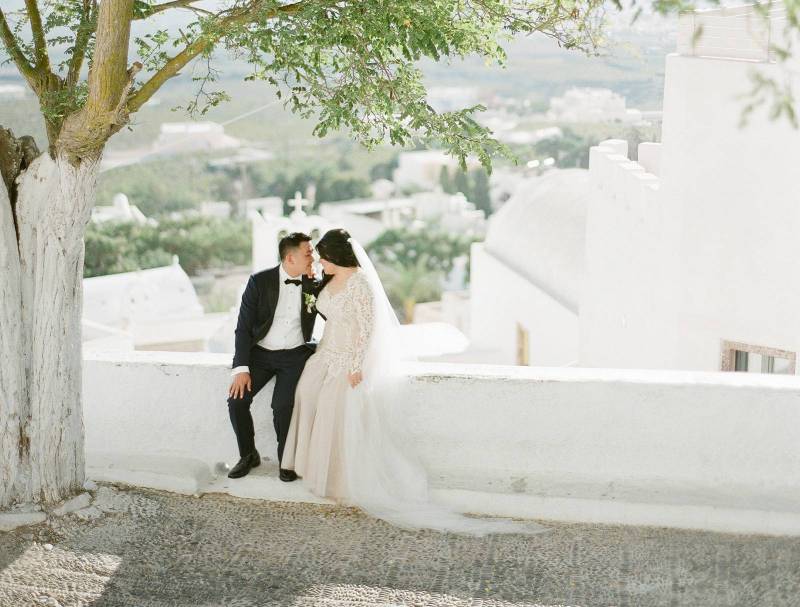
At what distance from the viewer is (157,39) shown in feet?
16.9

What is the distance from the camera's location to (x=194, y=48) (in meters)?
4.88

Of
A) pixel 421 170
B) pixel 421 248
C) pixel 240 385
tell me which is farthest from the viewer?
pixel 421 170

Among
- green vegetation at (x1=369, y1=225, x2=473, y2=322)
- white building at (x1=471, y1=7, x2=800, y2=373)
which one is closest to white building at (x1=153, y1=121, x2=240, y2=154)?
Answer: green vegetation at (x1=369, y1=225, x2=473, y2=322)

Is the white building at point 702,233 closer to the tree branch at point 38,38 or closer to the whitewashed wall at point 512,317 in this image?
the whitewashed wall at point 512,317

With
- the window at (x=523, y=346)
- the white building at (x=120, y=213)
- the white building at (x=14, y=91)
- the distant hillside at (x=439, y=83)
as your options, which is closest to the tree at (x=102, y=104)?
the window at (x=523, y=346)

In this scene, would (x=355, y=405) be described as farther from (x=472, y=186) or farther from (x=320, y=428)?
(x=472, y=186)

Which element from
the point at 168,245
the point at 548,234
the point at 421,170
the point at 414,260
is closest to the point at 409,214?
the point at 414,260

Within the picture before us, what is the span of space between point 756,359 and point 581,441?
815 cm

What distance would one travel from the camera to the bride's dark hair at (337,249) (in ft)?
17.5

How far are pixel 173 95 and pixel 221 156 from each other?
5.58 meters

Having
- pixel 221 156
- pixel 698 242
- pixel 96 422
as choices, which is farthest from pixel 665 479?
pixel 221 156

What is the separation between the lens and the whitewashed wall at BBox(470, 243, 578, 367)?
62.7 feet

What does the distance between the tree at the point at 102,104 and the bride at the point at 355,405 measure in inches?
28.7

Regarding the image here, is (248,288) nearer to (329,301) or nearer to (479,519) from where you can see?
(329,301)
